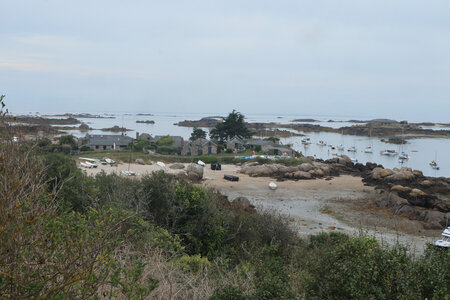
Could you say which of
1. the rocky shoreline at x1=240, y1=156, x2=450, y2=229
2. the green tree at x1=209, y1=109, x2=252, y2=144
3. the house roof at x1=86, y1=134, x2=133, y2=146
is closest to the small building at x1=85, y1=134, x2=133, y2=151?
the house roof at x1=86, y1=134, x2=133, y2=146

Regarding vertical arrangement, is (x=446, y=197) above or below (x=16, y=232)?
below

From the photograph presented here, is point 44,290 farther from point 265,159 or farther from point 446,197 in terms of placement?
point 265,159

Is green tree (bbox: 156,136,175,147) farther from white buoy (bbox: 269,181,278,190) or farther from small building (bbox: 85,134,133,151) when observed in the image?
white buoy (bbox: 269,181,278,190)

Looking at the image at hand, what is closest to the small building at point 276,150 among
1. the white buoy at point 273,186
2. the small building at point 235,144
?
the small building at point 235,144

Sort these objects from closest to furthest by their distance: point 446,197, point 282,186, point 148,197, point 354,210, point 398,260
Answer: point 398,260, point 148,197, point 354,210, point 446,197, point 282,186

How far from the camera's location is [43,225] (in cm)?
369

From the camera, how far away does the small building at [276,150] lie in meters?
54.2

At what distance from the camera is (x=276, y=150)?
5509 cm

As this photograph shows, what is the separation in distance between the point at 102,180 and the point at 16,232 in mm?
14175

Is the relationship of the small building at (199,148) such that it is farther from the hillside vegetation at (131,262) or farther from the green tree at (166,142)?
the hillside vegetation at (131,262)

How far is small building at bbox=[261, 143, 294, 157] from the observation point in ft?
178

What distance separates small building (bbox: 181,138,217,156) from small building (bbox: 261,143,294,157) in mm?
7785

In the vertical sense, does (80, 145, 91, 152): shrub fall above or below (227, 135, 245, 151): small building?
below

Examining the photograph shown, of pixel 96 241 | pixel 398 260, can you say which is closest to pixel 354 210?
pixel 398 260
